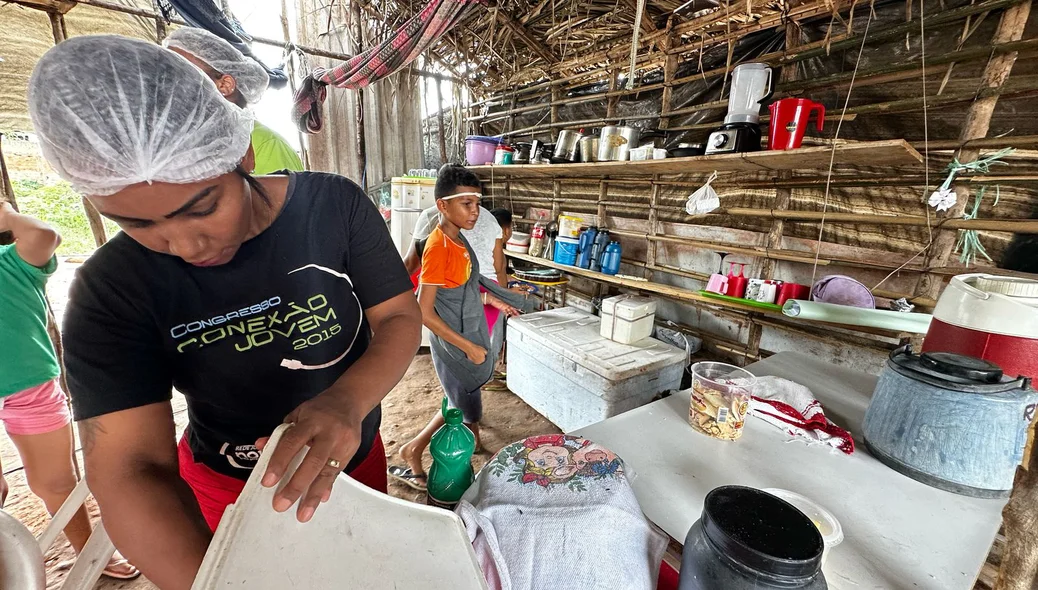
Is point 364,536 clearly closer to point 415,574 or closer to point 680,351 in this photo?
point 415,574

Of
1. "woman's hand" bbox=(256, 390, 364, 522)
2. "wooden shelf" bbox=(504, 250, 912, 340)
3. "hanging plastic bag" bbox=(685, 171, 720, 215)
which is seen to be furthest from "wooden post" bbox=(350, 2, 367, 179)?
"woman's hand" bbox=(256, 390, 364, 522)

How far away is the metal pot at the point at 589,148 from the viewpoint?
2695mm

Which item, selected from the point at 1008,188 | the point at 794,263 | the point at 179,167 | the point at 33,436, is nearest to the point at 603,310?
the point at 794,263

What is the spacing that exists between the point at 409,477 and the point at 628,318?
1727mm

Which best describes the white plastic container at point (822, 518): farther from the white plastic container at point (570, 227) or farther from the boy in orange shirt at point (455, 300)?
the white plastic container at point (570, 227)

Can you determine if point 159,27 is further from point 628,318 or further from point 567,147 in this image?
point 628,318

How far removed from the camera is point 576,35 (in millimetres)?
2871

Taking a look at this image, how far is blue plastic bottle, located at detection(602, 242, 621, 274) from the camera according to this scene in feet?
9.48

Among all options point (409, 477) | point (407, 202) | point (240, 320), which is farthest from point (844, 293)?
point (407, 202)

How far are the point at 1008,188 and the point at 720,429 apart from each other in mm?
1609

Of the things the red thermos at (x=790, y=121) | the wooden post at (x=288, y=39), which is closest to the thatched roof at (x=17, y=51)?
the wooden post at (x=288, y=39)

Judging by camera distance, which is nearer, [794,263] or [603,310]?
[794,263]

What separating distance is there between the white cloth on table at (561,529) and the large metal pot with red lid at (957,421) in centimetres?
77

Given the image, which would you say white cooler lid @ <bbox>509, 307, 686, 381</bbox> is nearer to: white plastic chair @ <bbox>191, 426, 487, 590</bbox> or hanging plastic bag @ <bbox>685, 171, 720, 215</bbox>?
hanging plastic bag @ <bbox>685, 171, 720, 215</bbox>
